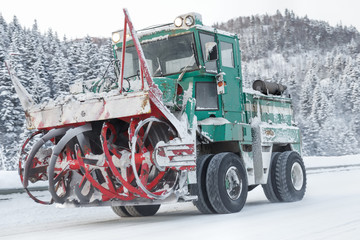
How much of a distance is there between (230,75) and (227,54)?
370 mm

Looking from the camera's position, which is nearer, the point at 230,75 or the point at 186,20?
the point at 186,20

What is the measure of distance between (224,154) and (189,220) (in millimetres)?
1210

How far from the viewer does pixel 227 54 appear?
335 inches

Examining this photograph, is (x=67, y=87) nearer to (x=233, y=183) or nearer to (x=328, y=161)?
(x=328, y=161)

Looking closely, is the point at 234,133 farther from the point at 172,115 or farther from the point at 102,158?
the point at 102,158

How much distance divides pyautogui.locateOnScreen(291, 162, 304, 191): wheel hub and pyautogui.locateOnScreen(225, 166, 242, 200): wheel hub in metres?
2.51

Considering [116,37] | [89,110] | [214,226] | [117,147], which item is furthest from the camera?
[116,37]

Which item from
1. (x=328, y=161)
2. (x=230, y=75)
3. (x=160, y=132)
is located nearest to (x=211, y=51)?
(x=230, y=75)

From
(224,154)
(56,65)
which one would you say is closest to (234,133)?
(224,154)

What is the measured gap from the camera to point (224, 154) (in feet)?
24.4

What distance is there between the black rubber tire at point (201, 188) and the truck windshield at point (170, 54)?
150cm

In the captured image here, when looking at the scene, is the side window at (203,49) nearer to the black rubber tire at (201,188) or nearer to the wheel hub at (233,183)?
the black rubber tire at (201,188)

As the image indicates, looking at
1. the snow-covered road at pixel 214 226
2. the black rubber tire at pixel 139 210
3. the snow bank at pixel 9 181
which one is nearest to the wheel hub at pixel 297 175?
the snow-covered road at pixel 214 226

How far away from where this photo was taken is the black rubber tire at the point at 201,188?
23.5 feet
